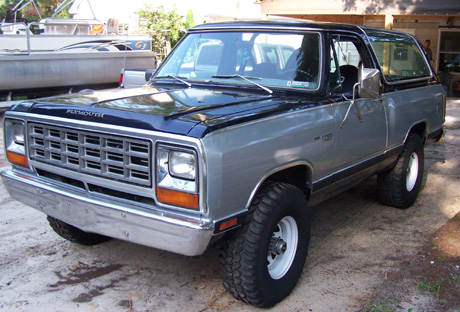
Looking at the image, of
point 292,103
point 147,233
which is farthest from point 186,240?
point 292,103

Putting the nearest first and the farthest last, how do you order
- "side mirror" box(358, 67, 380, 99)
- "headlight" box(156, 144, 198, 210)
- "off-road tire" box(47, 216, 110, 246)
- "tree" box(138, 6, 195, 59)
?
"headlight" box(156, 144, 198, 210) → "side mirror" box(358, 67, 380, 99) → "off-road tire" box(47, 216, 110, 246) → "tree" box(138, 6, 195, 59)

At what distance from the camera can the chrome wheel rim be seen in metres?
3.44

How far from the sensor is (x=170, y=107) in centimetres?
334

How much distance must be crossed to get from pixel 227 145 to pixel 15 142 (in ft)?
5.92

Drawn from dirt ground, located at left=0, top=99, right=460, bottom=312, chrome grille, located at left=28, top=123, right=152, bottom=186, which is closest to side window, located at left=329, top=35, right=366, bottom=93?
dirt ground, located at left=0, top=99, right=460, bottom=312

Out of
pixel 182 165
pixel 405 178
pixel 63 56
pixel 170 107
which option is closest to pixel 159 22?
pixel 63 56

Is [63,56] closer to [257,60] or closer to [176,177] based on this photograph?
[257,60]

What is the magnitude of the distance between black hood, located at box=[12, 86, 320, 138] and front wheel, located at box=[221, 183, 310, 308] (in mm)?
574

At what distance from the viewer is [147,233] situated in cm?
294

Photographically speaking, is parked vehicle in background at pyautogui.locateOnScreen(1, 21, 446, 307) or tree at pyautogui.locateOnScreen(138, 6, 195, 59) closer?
parked vehicle in background at pyautogui.locateOnScreen(1, 21, 446, 307)

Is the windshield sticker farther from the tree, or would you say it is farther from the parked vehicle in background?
the tree

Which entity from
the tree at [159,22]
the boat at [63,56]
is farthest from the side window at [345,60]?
the tree at [159,22]

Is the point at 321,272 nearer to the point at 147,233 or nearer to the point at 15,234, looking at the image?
the point at 147,233

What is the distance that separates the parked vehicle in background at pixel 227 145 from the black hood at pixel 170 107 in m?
0.01
